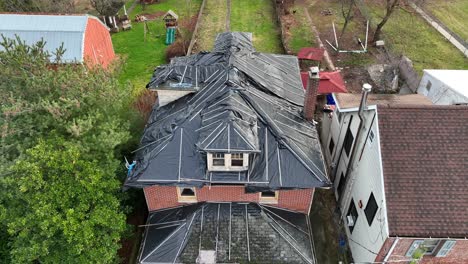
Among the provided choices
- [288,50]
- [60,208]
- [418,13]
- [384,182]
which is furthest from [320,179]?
[418,13]

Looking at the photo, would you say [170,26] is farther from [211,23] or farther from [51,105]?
[51,105]

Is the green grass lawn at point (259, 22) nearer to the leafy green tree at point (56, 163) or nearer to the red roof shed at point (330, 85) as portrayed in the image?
the red roof shed at point (330, 85)

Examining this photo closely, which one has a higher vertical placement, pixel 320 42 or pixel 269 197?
pixel 320 42

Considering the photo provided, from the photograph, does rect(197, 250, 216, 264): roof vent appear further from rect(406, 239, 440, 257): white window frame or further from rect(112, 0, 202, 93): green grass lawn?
rect(112, 0, 202, 93): green grass lawn

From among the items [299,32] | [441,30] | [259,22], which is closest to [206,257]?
[299,32]

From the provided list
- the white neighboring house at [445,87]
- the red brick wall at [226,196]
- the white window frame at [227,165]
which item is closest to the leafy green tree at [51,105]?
the red brick wall at [226,196]

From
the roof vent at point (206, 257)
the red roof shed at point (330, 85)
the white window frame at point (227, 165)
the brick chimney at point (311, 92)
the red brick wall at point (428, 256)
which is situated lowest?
the roof vent at point (206, 257)

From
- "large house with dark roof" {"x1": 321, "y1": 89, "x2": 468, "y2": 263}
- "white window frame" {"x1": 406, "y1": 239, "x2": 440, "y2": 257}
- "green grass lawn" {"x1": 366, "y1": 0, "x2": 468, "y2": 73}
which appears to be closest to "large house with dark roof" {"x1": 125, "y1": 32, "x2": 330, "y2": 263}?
"large house with dark roof" {"x1": 321, "y1": 89, "x2": 468, "y2": 263}

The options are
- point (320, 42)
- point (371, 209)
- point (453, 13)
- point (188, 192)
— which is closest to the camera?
point (371, 209)
